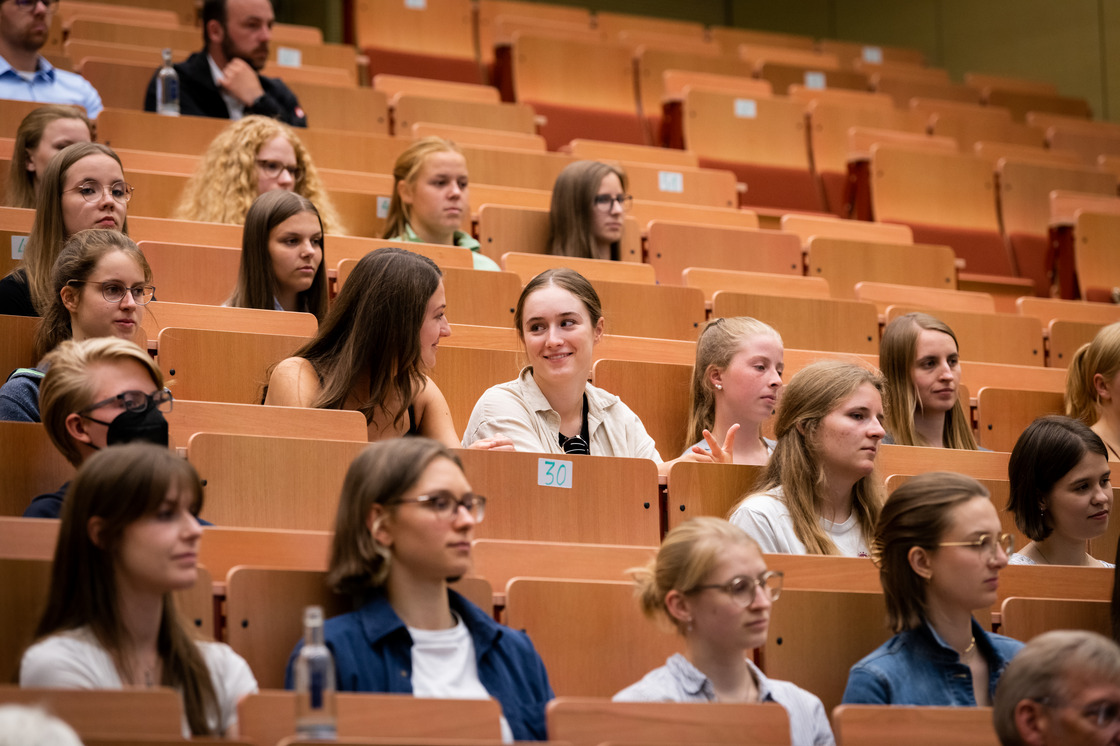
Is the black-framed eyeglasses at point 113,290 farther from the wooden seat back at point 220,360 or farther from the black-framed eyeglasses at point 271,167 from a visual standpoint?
the black-framed eyeglasses at point 271,167

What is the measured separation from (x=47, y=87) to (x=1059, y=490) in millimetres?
2556

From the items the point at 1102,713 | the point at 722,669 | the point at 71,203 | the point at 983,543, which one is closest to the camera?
the point at 1102,713

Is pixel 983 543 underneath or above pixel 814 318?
underneath

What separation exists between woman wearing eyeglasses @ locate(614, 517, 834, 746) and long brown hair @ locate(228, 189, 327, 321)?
Result: 43.5 inches

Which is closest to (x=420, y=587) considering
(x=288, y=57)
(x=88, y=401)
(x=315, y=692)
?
(x=315, y=692)

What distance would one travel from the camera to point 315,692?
4.02ft

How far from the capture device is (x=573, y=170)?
2980 millimetres

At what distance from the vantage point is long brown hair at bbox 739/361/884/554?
6.53 ft

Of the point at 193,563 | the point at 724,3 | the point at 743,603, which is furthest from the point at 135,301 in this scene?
the point at 724,3

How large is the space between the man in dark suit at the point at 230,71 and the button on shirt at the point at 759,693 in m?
2.20

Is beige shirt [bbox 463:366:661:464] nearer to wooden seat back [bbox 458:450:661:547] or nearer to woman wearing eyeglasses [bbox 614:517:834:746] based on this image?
wooden seat back [bbox 458:450:661:547]

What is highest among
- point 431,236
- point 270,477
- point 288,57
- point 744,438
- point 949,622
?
point 288,57

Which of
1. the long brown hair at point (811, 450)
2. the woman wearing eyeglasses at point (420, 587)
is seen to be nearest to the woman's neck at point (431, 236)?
the long brown hair at point (811, 450)

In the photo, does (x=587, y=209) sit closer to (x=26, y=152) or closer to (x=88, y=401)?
(x=26, y=152)
